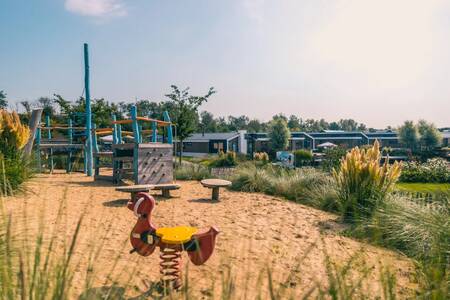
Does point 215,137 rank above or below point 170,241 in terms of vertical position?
above

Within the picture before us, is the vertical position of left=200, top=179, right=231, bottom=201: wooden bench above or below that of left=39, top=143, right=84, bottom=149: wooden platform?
below

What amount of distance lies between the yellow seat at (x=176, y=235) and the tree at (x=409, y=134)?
2125 inches

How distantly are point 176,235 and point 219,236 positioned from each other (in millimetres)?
2006

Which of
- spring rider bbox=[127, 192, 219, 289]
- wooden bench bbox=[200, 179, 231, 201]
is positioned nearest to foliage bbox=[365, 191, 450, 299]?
spring rider bbox=[127, 192, 219, 289]

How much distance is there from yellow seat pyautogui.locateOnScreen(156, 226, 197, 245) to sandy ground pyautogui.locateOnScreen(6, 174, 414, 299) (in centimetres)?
23

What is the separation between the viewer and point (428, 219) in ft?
16.3

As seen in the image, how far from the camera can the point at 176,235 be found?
145 inches

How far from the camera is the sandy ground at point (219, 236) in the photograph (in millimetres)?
3682

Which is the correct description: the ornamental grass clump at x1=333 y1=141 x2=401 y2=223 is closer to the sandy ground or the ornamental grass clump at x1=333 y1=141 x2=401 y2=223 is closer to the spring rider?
the sandy ground

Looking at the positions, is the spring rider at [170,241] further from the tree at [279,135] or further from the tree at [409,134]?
the tree at [409,134]

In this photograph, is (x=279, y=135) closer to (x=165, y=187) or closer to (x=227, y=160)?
(x=227, y=160)

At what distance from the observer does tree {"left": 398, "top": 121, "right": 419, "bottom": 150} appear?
166 ft

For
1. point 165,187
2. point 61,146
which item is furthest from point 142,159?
point 61,146

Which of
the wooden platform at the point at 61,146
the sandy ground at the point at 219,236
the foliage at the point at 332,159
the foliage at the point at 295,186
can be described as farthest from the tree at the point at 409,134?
the wooden platform at the point at 61,146
